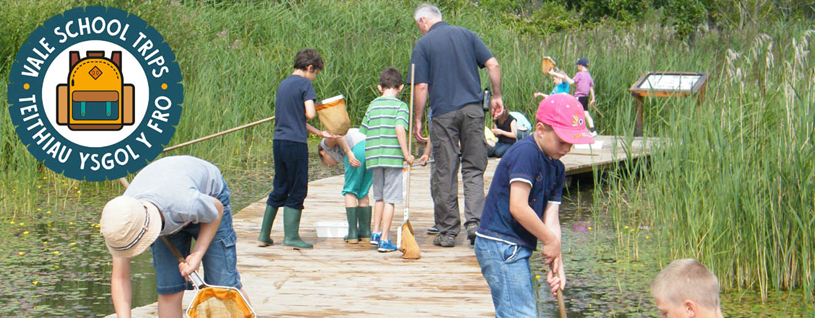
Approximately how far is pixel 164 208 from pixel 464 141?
3.14 meters

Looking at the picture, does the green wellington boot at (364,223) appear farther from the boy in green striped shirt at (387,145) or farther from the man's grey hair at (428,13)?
the man's grey hair at (428,13)

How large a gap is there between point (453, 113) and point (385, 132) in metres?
0.47

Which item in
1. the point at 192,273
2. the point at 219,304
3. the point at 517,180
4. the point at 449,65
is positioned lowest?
the point at 219,304

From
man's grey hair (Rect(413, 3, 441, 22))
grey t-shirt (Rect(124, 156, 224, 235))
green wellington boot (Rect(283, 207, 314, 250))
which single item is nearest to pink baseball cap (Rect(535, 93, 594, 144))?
grey t-shirt (Rect(124, 156, 224, 235))

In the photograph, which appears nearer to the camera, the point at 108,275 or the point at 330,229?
the point at 108,275

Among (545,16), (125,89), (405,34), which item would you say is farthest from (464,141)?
(545,16)

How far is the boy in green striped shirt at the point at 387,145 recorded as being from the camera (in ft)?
20.4

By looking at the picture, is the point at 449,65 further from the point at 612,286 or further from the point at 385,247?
the point at 612,286

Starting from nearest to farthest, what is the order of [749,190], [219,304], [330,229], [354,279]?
[219,304], [749,190], [354,279], [330,229]

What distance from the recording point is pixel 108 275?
19.9ft

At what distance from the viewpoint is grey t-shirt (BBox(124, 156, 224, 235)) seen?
11.5 feet

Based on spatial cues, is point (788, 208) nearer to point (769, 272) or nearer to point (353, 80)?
point (769, 272)

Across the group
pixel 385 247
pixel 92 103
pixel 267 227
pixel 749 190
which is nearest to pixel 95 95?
pixel 92 103

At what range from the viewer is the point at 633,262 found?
6.50 m
